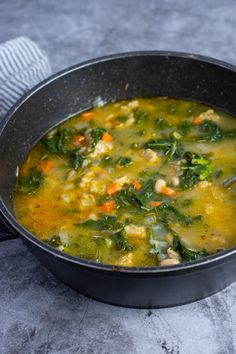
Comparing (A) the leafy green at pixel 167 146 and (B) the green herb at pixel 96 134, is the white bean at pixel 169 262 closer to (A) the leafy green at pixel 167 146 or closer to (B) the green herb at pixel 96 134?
(A) the leafy green at pixel 167 146

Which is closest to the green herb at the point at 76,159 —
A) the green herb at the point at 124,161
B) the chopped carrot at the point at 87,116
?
the green herb at the point at 124,161

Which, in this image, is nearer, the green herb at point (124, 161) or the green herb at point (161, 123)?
the green herb at point (124, 161)

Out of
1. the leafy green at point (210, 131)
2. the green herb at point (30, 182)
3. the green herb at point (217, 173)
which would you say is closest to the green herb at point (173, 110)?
the leafy green at point (210, 131)

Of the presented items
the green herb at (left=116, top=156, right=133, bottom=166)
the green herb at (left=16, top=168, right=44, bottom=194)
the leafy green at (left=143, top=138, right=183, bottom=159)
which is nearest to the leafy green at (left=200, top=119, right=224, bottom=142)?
the leafy green at (left=143, top=138, right=183, bottom=159)

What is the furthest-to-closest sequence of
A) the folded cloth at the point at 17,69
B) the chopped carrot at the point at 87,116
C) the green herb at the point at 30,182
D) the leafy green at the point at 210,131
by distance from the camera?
the folded cloth at the point at 17,69 < the chopped carrot at the point at 87,116 < the leafy green at the point at 210,131 < the green herb at the point at 30,182

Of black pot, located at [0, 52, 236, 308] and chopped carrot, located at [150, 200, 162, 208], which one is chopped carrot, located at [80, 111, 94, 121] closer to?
black pot, located at [0, 52, 236, 308]

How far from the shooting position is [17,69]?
5211 millimetres

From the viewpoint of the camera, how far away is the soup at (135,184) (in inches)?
148

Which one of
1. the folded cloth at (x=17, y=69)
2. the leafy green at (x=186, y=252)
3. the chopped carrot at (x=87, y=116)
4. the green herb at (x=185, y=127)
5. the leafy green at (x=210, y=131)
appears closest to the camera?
the leafy green at (x=186, y=252)

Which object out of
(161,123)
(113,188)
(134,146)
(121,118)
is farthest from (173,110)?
(113,188)

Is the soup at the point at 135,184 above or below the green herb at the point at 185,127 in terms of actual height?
below

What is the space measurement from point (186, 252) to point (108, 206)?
2.16ft

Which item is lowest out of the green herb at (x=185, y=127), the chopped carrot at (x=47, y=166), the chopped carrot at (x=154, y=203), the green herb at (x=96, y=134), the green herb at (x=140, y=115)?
the chopped carrot at (x=47, y=166)

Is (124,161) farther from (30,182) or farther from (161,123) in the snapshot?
(30,182)
